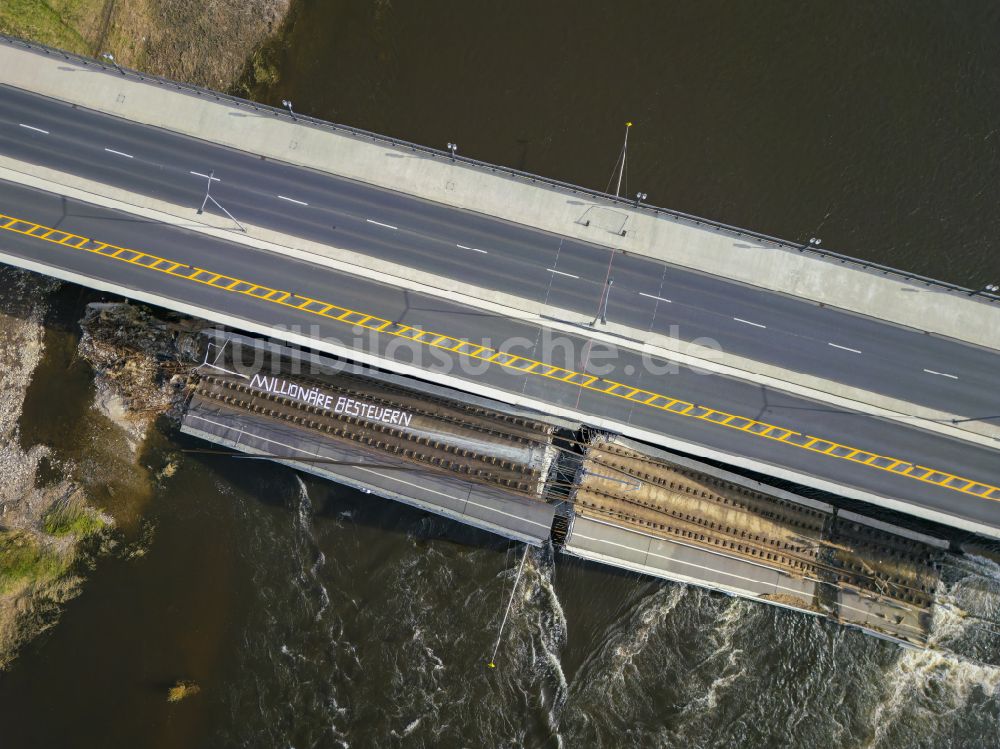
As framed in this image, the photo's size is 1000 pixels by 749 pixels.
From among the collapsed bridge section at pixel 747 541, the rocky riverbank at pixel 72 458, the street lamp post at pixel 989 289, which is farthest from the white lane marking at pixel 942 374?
the rocky riverbank at pixel 72 458

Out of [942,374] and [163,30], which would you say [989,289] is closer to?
[942,374]

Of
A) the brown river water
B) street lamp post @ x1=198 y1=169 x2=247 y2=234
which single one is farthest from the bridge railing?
street lamp post @ x1=198 y1=169 x2=247 y2=234

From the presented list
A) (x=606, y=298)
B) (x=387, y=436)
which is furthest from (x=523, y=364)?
(x=387, y=436)

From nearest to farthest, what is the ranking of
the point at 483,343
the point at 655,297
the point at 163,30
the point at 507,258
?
the point at 655,297 → the point at 483,343 → the point at 507,258 → the point at 163,30

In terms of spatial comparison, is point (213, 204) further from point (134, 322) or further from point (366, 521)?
point (366, 521)

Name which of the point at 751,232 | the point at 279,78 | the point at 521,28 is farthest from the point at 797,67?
the point at 279,78

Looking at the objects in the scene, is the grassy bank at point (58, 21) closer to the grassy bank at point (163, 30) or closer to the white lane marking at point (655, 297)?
A: the grassy bank at point (163, 30)

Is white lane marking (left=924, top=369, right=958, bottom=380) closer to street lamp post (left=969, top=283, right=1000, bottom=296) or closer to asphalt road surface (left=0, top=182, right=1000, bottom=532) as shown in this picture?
asphalt road surface (left=0, top=182, right=1000, bottom=532)
